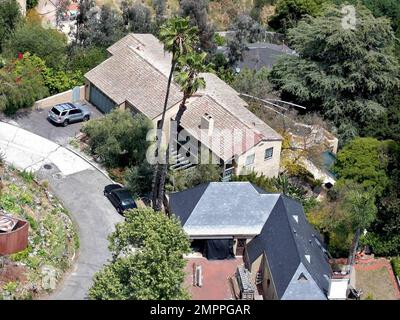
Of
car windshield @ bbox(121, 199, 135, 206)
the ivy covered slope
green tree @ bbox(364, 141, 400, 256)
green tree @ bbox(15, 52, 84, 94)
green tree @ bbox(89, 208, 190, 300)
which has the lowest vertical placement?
green tree @ bbox(364, 141, 400, 256)

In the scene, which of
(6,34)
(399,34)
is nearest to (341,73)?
(399,34)

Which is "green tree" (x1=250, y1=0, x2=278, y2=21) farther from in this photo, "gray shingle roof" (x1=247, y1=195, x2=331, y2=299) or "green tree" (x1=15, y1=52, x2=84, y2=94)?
"gray shingle roof" (x1=247, y1=195, x2=331, y2=299)

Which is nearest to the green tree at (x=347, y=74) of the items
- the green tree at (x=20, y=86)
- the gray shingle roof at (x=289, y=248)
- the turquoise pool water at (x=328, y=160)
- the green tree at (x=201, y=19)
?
the turquoise pool water at (x=328, y=160)

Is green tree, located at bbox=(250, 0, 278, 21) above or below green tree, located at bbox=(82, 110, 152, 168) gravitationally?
below

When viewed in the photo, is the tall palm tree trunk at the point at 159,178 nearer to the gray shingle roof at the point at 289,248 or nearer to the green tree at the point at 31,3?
the gray shingle roof at the point at 289,248

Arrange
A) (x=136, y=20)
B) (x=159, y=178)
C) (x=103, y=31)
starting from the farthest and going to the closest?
1. (x=136, y=20)
2. (x=103, y=31)
3. (x=159, y=178)

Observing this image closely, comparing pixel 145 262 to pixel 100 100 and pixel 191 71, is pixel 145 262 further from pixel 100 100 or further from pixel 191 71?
pixel 100 100

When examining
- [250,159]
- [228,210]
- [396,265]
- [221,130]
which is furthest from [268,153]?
[396,265]

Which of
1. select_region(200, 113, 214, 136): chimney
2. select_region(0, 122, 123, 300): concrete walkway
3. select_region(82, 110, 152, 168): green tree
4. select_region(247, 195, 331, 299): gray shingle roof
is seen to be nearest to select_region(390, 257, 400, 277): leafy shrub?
select_region(247, 195, 331, 299): gray shingle roof
